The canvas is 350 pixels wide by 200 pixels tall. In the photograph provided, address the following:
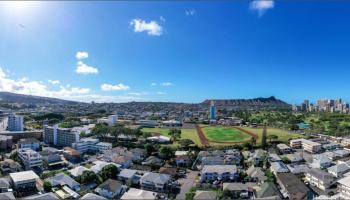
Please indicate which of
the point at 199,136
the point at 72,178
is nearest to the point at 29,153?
the point at 72,178

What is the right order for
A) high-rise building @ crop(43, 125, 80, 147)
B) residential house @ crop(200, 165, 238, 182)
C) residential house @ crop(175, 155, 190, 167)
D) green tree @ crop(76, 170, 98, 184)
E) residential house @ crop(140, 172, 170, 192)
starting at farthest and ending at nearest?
high-rise building @ crop(43, 125, 80, 147) < residential house @ crop(175, 155, 190, 167) < residential house @ crop(200, 165, 238, 182) < green tree @ crop(76, 170, 98, 184) < residential house @ crop(140, 172, 170, 192)

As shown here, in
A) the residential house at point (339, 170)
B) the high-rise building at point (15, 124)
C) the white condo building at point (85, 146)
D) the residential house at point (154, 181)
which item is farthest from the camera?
the high-rise building at point (15, 124)

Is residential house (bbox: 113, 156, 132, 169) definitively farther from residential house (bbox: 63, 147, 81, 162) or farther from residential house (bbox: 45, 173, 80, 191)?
residential house (bbox: 45, 173, 80, 191)

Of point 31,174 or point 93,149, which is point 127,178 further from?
point 93,149

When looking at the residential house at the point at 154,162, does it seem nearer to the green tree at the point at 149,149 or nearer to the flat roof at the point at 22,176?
the green tree at the point at 149,149

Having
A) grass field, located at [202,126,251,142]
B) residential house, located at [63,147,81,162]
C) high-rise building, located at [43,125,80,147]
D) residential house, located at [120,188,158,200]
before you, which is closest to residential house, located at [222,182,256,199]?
residential house, located at [120,188,158,200]

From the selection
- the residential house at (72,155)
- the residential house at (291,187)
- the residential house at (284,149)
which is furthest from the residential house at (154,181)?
the residential house at (284,149)
